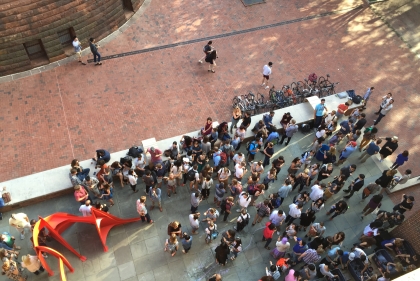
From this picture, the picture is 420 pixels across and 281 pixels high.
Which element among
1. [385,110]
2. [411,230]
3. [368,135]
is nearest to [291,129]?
[368,135]

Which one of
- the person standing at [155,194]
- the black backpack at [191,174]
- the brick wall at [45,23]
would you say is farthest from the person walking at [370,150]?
the brick wall at [45,23]

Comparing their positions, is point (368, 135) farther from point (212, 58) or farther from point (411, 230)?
point (212, 58)

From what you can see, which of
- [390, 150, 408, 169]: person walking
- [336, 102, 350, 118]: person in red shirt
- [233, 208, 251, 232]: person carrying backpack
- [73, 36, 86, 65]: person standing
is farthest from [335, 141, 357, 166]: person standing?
[73, 36, 86, 65]: person standing

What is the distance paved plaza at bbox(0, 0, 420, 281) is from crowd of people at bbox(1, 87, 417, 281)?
1.57 ft

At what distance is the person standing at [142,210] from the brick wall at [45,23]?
9.16 meters

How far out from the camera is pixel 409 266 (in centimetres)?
1129

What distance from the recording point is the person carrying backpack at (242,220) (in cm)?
1174

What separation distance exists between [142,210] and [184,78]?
25.4 feet

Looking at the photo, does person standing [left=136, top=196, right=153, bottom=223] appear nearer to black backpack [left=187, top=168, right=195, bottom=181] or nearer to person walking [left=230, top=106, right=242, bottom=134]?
black backpack [left=187, top=168, right=195, bottom=181]

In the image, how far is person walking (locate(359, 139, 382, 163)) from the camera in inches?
558

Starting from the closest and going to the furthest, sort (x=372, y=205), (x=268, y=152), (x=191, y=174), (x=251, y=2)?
1. (x=191, y=174)
2. (x=372, y=205)
3. (x=268, y=152)
4. (x=251, y=2)

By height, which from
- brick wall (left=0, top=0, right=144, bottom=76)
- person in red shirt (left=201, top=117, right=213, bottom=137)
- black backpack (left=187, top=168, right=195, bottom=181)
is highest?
brick wall (left=0, top=0, right=144, bottom=76)

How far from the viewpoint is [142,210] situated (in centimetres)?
1188

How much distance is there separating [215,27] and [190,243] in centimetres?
1226
